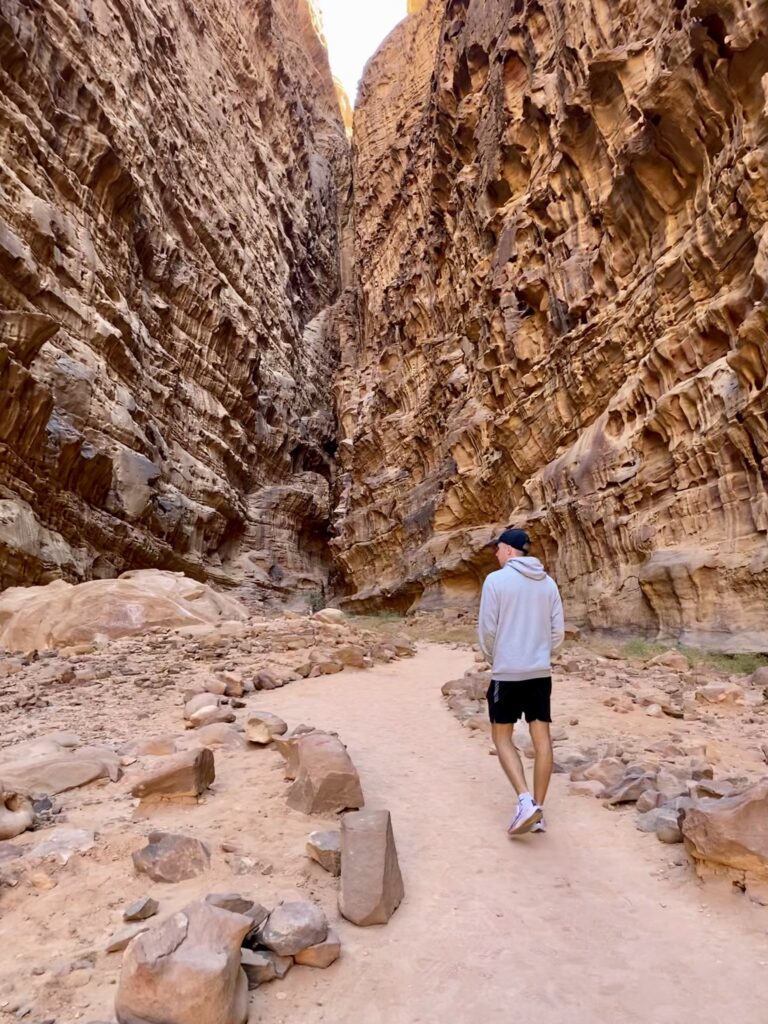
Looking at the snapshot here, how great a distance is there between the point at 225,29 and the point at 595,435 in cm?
4222

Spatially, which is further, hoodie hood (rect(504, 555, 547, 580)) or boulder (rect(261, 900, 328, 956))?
hoodie hood (rect(504, 555, 547, 580))

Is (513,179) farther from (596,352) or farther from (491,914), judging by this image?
(491,914)

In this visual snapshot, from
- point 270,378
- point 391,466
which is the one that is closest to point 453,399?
point 391,466

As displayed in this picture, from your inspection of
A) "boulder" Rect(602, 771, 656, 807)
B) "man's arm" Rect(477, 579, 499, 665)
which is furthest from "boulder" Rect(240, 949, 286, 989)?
"boulder" Rect(602, 771, 656, 807)

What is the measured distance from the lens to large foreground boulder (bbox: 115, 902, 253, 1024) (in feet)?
5.68

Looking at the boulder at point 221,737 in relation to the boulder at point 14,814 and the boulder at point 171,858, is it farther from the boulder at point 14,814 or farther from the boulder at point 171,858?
the boulder at point 171,858

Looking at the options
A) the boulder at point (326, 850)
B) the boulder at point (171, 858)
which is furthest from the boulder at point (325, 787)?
the boulder at point (171, 858)

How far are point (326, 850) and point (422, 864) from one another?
551mm

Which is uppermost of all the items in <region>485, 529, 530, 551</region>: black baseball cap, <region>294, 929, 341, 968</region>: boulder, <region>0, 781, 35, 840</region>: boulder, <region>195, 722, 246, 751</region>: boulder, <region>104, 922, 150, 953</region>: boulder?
<region>485, 529, 530, 551</region>: black baseball cap

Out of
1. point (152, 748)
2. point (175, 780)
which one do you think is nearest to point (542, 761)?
point (175, 780)

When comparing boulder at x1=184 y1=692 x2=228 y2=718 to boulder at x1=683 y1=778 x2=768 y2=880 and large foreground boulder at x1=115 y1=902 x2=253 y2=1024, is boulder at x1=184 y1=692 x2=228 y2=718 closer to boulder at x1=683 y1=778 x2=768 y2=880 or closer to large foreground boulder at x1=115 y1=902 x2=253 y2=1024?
large foreground boulder at x1=115 y1=902 x2=253 y2=1024

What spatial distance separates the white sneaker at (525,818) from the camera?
320cm

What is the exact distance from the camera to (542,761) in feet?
11.3

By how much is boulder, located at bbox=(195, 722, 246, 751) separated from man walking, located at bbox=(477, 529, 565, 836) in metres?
2.25
